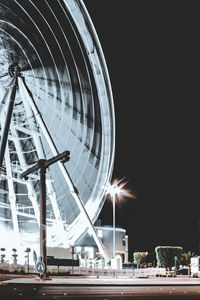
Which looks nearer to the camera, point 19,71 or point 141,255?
point 19,71

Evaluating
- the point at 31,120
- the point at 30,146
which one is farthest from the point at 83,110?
the point at 30,146

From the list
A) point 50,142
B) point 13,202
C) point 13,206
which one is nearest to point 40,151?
point 50,142

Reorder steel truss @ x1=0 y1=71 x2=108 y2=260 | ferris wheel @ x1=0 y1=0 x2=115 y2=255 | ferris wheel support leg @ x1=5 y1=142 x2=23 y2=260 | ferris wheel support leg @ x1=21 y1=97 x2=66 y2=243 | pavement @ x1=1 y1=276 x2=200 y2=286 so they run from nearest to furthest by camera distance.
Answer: pavement @ x1=1 y1=276 x2=200 y2=286 < steel truss @ x1=0 y1=71 x2=108 y2=260 < ferris wheel @ x1=0 y1=0 x2=115 y2=255 < ferris wheel support leg @ x1=21 y1=97 x2=66 y2=243 < ferris wheel support leg @ x1=5 y1=142 x2=23 y2=260

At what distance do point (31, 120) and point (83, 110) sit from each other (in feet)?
10.4

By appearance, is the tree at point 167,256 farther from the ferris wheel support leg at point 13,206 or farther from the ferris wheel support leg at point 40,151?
the ferris wheel support leg at point 13,206

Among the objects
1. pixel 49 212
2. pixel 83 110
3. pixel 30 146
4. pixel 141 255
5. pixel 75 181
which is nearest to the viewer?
pixel 83 110

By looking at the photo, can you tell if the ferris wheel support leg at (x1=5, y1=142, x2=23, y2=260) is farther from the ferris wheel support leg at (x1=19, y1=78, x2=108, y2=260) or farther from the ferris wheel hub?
the ferris wheel hub

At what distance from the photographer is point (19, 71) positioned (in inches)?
1017

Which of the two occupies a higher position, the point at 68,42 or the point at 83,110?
the point at 68,42

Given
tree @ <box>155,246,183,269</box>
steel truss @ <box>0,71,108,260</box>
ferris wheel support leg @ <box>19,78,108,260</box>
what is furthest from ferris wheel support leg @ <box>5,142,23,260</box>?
tree @ <box>155,246,183,269</box>

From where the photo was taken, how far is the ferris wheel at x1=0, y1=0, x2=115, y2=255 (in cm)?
2564

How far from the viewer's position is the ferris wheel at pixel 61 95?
84.1ft

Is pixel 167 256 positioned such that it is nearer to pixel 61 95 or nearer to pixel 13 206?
pixel 13 206

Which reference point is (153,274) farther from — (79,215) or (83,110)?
(83,110)
